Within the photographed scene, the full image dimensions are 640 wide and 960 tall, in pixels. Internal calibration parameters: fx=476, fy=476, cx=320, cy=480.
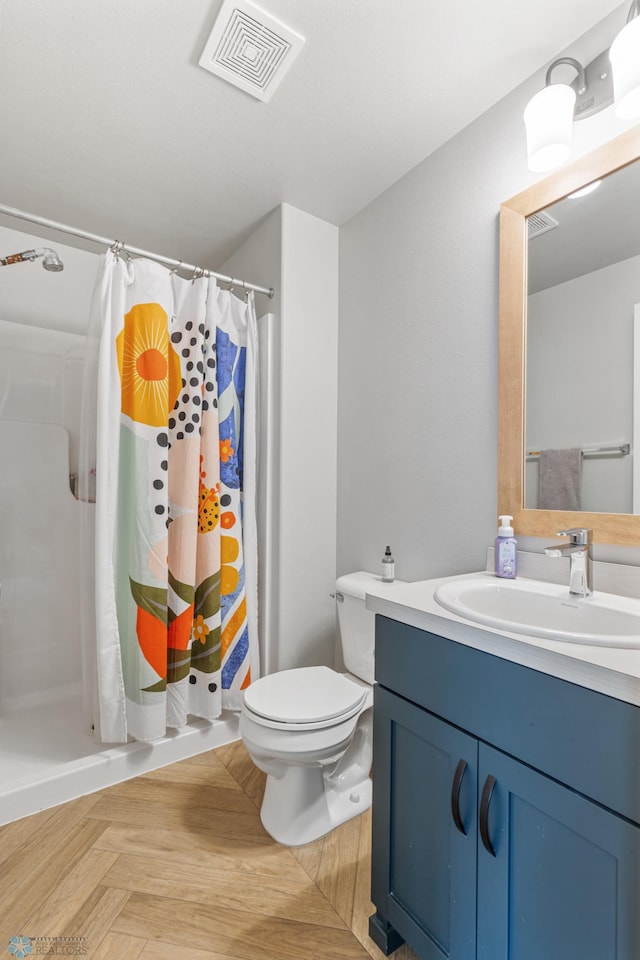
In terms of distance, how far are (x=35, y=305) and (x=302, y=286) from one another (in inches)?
52.4

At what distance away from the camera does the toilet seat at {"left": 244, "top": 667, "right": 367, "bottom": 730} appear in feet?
4.50

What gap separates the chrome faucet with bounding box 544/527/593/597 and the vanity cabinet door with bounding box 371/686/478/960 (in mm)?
455

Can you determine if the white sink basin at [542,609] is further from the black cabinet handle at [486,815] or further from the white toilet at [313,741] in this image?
the white toilet at [313,741]

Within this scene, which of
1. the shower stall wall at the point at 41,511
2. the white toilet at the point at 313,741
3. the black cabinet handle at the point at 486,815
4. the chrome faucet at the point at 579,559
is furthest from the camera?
the shower stall wall at the point at 41,511

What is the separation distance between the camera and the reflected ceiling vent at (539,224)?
1348 mm

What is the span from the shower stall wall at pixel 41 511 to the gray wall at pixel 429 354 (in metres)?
1.13

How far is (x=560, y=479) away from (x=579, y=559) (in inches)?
11.2

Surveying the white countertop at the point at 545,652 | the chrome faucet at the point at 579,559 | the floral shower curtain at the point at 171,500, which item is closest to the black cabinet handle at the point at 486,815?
the white countertop at the point at 545,652

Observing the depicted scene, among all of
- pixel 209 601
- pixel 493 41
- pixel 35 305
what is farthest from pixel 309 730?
pixel 35 305

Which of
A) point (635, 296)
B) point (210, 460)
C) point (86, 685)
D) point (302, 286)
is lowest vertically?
point (86, 685)

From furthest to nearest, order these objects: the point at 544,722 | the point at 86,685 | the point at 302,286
A: the point at 302,286 → the point at 86,685 → the point at 544,722

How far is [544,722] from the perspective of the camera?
2.50ft

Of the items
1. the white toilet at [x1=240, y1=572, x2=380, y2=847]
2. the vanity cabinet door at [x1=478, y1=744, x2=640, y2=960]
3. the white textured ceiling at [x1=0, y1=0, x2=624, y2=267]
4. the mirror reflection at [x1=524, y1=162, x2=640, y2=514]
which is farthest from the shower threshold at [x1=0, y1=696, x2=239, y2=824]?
the white textured ceiling at [x1=0, y1=0, x2=624, y2=267]

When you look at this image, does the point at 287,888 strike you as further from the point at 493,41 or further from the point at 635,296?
the point at 493,41
